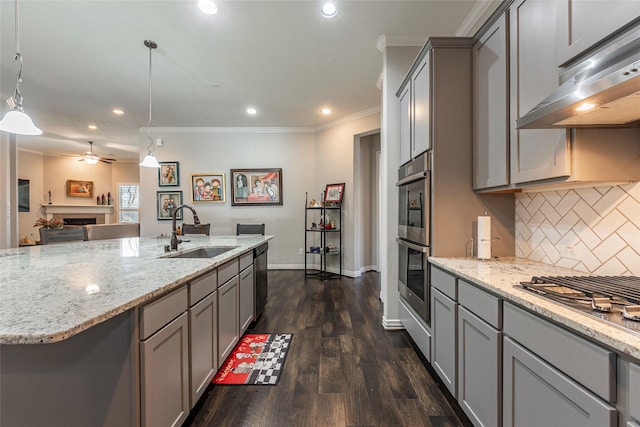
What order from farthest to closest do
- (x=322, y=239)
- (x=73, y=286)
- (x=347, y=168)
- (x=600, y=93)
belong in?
(x=322, y=239), (x=347, y=168), (x=73, y=286), (x=600, y=93)

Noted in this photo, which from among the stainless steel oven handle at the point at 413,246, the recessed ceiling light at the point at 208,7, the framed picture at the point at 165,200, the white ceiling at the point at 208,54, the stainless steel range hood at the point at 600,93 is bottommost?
the stainless steel oven handle at the point at 413,246

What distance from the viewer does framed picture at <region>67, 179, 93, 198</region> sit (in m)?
8.02

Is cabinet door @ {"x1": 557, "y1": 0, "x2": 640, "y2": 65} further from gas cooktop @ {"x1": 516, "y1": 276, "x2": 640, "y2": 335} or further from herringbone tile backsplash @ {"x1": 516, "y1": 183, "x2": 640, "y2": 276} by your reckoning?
gas cooktop @ {"x1": 516, "y1": 276, "x2": 640, "y2": 335}

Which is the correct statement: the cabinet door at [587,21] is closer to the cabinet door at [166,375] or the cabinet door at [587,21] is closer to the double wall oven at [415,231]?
the double wall oven at [415,231]

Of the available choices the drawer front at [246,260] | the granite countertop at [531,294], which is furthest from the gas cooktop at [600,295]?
the drawer front at [246,260]

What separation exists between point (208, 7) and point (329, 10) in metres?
1.03

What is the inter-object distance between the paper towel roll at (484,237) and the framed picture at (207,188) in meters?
4.96

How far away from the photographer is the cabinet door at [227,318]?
1896 millimetres

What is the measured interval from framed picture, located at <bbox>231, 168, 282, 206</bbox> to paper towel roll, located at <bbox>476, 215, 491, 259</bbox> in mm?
4255

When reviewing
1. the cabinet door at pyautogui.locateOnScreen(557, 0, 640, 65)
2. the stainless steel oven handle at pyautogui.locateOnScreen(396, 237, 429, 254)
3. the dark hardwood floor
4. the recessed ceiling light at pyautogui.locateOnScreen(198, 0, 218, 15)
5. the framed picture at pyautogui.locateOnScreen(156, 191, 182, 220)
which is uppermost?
the recessed ceiling light at pyautogui.locateOnScreen(198, 0, 218, 15)

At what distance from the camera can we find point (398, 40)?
2723mm

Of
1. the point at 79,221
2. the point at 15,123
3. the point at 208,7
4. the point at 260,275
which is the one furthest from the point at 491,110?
the point at 79,221

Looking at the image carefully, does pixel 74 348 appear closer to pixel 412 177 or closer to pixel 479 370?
pixel 479 370

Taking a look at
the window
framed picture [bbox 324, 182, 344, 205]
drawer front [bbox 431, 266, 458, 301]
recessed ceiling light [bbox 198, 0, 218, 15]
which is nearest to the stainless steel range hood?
drawer front [bbox 431, 266, 458, 301]
